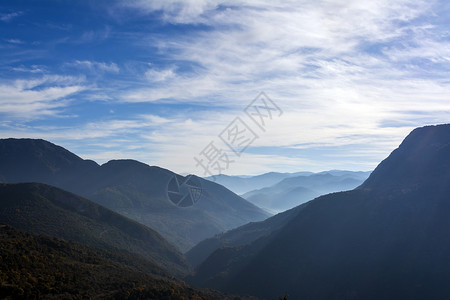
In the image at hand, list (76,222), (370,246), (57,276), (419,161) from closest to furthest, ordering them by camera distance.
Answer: (57,276)
(370,246)
(419,161)
(76,222)

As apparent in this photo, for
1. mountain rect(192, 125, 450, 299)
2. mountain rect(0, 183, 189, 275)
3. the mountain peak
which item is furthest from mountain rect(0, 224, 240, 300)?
the mountain peak

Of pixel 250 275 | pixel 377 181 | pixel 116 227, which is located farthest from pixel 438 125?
pixel 116 227

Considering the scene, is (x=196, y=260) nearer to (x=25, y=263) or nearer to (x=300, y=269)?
(x=300, y=269)

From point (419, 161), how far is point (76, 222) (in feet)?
510

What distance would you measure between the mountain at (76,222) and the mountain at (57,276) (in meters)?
42.3

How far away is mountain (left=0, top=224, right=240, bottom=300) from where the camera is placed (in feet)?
175

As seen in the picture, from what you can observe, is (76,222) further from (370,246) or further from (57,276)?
(370,246)

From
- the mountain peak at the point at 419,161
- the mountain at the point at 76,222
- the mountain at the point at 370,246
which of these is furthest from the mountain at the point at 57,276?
the mountain peak at the point at 419,161

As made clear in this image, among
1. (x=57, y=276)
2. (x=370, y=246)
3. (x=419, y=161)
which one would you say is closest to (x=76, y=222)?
(x=57, y=276)

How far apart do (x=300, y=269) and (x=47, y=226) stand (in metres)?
102

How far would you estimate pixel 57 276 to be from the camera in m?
60.9

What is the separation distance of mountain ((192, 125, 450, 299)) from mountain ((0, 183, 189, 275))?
29.2m

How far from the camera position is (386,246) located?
10444 centimetres

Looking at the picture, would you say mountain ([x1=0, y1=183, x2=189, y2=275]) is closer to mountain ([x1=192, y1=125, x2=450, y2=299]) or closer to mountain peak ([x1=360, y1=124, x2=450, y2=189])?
mountain ([x1=192, y1=125, x2=450, y2=299])
